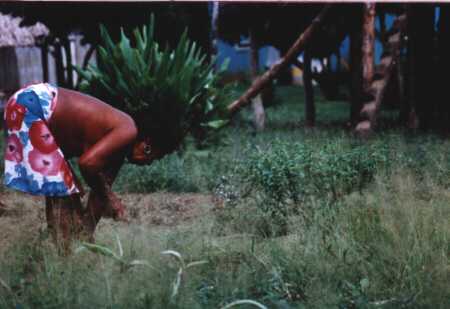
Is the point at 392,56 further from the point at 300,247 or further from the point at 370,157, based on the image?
the point at 300,247

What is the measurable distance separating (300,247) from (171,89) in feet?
14.8

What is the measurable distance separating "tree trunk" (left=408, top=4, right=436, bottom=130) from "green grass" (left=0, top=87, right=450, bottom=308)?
5818mm

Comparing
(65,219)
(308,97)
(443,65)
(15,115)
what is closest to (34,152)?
(15,115)

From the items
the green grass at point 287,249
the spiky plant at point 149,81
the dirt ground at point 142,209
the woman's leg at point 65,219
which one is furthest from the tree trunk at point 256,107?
the woman's leg at point 65,219

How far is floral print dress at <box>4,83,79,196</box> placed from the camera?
15.5 ft

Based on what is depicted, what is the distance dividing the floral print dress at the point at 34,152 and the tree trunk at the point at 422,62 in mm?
9028

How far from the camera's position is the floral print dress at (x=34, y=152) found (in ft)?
15.5

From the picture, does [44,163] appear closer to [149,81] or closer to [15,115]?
[15,115]

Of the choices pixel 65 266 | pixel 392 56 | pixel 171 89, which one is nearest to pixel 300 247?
pixel 65 266

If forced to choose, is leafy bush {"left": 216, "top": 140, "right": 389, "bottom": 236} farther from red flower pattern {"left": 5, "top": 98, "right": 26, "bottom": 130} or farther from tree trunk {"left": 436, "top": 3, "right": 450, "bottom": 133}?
tree trunk {"left": 436, "top": 3, "right": 450, "bottom": 133}

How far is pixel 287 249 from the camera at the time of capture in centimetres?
485

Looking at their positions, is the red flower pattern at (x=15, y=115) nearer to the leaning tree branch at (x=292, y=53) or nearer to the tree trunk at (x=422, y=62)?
the leaning tree branch at (x=292, y=53)

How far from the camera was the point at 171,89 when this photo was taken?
29.7ft

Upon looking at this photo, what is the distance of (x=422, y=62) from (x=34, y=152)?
9674 mm
